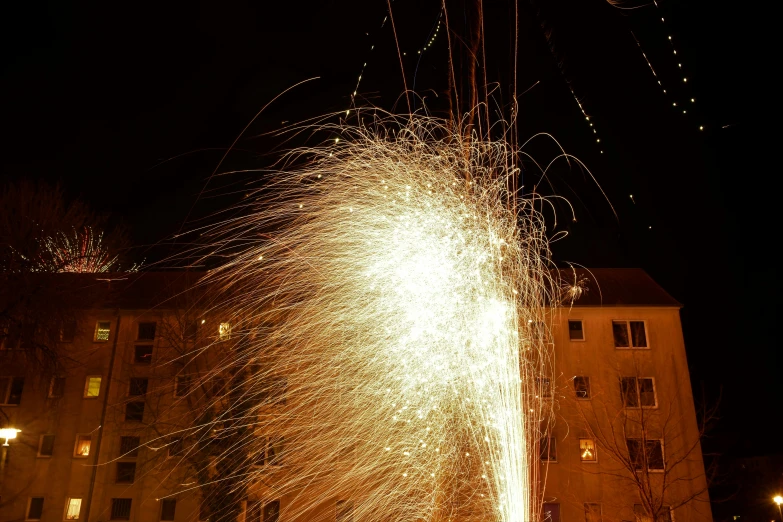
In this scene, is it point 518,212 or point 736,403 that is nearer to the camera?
point 518,212

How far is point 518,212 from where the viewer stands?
26.6ft

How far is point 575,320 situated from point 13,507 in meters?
20.9

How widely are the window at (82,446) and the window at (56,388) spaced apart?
73.1 inches

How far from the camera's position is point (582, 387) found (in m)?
20.5

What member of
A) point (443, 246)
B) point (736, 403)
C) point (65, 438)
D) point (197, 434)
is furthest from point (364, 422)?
point (736, 403)

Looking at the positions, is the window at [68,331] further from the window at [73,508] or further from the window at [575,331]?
the window at [575,331]

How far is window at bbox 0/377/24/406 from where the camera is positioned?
22.5 meters

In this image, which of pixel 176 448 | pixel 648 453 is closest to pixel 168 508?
pixel 176 448

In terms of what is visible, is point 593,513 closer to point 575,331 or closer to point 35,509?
point 575,331

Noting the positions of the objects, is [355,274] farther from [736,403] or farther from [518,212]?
[736,403]

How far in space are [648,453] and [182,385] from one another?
15183mm

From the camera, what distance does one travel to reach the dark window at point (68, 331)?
17845 mm

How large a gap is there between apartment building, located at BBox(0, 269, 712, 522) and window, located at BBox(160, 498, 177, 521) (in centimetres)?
5

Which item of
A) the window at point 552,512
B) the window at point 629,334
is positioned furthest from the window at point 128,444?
the window at point 629,334
